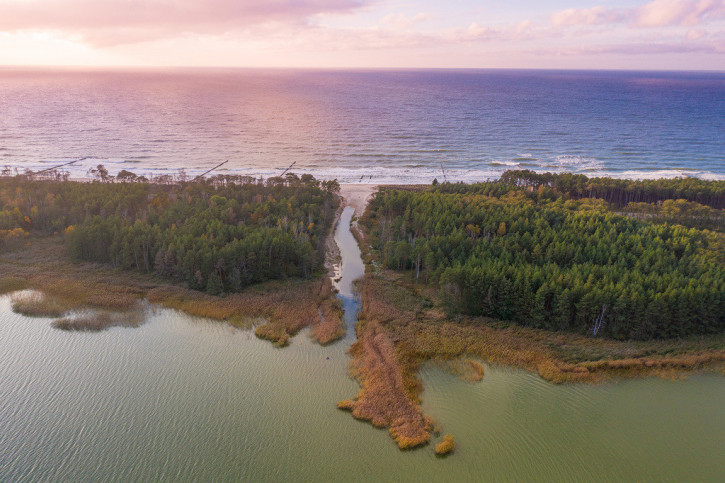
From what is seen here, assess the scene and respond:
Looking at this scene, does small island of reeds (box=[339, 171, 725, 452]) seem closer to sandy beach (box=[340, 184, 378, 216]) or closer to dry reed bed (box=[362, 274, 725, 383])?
dry reed bed (box=[362, 274, 725, 383])

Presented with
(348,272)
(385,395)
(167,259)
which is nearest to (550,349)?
(385,395)

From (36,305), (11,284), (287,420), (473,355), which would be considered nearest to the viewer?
(287,420)

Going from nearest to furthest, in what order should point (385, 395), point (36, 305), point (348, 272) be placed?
point (385, 395), point (36, 305), point (348, 272)

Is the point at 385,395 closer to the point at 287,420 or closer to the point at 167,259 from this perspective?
the point at 287,420

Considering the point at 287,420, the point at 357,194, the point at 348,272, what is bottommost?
the point at 287,420

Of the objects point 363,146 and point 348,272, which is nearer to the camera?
point 348,272

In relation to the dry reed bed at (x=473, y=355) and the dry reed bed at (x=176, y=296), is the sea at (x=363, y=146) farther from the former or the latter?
the dry reed bed at (x=473, y=355)

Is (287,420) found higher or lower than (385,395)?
lower

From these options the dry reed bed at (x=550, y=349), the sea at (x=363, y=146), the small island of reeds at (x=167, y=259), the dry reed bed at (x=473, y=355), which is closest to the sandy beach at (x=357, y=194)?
the sea at (x=363, y=146)
